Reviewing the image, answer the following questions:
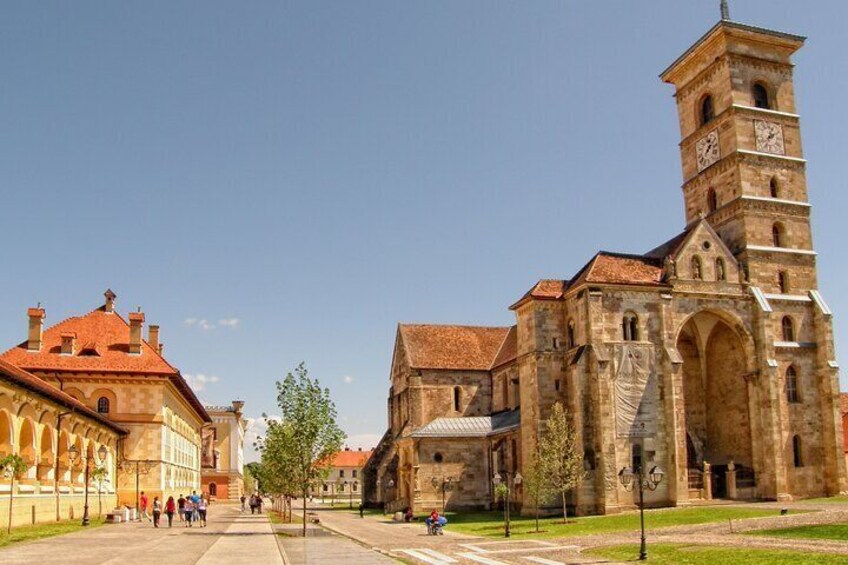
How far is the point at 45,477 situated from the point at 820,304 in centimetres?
4516

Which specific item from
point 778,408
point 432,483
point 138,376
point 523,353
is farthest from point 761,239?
point 138,376

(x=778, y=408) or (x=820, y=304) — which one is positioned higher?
(x=820, y=304)

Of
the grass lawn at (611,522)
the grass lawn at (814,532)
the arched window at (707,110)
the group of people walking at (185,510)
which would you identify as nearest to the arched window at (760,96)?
the arched window at (707,110)

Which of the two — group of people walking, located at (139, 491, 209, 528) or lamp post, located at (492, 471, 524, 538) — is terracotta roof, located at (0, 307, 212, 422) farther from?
lamp post, located at (492, 471, 524, 538)

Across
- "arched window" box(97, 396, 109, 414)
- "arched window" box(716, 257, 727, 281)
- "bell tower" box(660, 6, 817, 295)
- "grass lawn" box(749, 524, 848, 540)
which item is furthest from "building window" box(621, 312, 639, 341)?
"arched window" box(97, 396, 109, 414)

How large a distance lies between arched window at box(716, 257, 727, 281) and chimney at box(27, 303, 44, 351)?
4155 cm

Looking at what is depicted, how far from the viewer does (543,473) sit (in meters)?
44.0

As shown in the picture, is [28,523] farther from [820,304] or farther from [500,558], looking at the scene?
[820,304]

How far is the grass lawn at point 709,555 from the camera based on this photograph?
70.4 feet

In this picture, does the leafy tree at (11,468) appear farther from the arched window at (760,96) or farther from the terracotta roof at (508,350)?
the arched window at (760,96)

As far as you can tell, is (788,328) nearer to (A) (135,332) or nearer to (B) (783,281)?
(B) (783,281)

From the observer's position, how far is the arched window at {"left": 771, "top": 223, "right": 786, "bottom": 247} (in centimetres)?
5362

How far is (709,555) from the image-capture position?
78.5 ft

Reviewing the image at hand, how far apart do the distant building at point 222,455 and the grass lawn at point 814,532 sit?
287 ft
